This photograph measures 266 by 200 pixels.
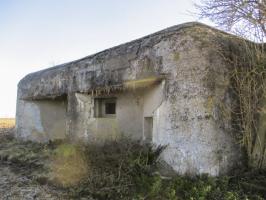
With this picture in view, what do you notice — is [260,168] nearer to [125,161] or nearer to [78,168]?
[125,161]

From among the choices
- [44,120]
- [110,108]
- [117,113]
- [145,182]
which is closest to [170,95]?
[145,182]

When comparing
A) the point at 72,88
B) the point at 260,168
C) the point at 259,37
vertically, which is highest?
the point at 259,37

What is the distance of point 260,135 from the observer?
5777 mm

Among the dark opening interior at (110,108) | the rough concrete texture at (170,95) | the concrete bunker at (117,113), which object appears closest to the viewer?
the rough concrete texture at (170,95)

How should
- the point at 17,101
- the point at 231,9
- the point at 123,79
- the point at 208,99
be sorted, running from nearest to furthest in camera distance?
the point at 208,99, the point at 231,9, the point at 123,79, the point at 17,101

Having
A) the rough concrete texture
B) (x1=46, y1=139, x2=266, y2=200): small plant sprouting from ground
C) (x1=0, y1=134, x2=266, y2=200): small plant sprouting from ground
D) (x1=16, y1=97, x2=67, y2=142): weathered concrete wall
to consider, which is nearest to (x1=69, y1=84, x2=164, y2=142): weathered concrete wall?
the rough concrete texture

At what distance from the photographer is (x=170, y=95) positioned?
5.93 m

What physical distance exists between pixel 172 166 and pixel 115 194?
1264 millimetres

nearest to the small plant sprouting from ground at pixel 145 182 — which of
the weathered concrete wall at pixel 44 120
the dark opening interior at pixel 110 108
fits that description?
the dark opening interior at pixel 110 108

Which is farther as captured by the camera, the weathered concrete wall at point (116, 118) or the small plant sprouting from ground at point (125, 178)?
the weathered concrete wall at point (116, 118)

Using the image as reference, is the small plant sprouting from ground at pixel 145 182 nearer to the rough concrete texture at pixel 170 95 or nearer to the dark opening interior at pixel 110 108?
the rough concrete texture at pixel 170 95

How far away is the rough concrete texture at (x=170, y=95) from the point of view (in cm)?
557

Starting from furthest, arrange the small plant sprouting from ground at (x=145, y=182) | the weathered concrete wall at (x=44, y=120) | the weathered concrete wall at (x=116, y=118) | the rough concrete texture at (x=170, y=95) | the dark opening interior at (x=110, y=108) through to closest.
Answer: the weathered concrete wall at (x=44, y=120) < the dark opening interior at (x=110, y=108) < the weathered concrete wall at (x=116, y=118) < the rough concrete texture at (x=170, y=95) < the small plant sprouting from ground at (x=145, y=182)

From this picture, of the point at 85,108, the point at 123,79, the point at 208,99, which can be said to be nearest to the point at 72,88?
the point at 85,108
